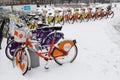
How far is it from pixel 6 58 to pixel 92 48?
9.51ft

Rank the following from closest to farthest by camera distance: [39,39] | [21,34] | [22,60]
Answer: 1. [21,34]
2. [22,60]
3. [39,39]

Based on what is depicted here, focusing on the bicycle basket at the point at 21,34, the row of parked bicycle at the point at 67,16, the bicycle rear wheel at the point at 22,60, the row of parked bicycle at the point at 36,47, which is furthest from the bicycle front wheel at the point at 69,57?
the row of parked bicycle at the point at 67,16

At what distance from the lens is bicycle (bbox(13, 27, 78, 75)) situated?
15.1 ft

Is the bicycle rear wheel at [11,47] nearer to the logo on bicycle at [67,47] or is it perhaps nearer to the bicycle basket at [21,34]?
the bicycle basket at [21,34]

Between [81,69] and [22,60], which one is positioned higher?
[22,60]

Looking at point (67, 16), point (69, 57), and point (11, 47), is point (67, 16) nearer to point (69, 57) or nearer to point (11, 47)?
point (69, 57)

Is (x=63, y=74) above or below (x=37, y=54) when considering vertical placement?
below

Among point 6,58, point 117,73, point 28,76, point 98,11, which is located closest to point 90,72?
point 117,73

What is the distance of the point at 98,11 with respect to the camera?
53.7ft

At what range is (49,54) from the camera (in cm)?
495

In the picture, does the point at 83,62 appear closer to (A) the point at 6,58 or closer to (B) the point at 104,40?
(A) the point at 6,58

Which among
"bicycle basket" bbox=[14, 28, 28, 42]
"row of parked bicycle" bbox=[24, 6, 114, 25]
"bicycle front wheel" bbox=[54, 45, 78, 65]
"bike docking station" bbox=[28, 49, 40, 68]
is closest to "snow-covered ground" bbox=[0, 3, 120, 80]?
"bicycle front wheel" bbox=[54, 45, 78, 65]

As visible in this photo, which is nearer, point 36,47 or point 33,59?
point 33,59

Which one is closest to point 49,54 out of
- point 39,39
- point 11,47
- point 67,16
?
point 11,47
